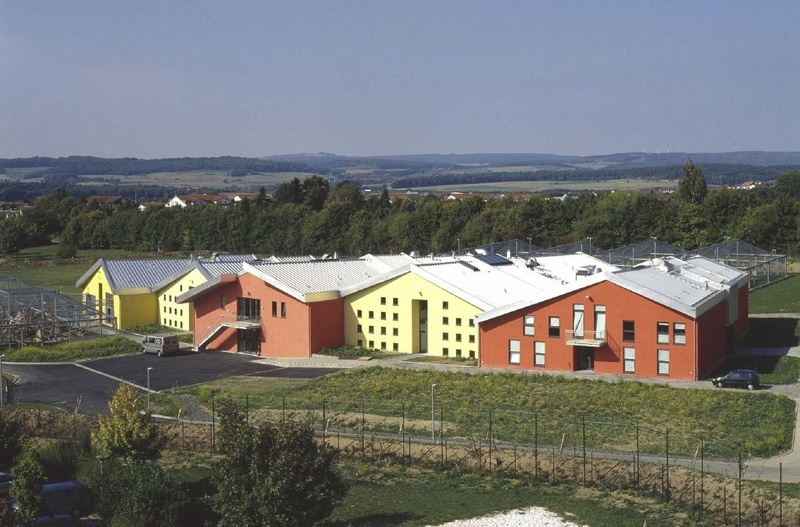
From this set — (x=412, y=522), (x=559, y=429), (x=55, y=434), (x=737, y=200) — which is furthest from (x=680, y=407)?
(x=737, y=200)

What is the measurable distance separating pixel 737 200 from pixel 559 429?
234ft

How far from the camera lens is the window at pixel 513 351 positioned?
4455cm

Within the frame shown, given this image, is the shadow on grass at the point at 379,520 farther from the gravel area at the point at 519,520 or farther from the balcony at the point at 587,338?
the balcony at the point at 587,338

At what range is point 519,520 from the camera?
960 inches

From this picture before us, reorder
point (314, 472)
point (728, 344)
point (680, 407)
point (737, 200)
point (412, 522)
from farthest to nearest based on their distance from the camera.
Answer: point (737, 200), point (728, 344), point (680, 407), point (412, 522), point (314, 472)

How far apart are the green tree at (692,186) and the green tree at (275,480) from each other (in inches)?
3952

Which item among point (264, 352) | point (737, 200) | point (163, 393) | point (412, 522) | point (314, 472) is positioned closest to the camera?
point (314, 472)

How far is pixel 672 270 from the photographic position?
50.2 meters

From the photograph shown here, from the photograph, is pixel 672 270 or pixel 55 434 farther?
pixel 672 270

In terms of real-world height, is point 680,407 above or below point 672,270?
below

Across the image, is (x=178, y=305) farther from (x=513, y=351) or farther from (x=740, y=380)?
(x=740, y=380)

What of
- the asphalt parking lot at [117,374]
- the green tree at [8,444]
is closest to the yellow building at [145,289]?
the asphalt parking lot at [117,374]

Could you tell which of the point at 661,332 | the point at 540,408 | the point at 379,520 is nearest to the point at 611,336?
the point at 661,332

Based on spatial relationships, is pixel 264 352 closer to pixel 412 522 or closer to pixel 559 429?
pixel 559 429
